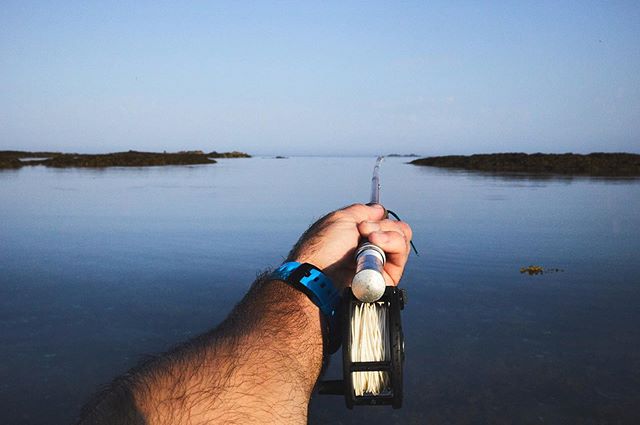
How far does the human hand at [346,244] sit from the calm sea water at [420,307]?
8.71ft

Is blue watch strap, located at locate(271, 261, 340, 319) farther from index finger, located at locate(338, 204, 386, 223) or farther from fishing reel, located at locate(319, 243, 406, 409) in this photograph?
index finger, located at locate(338, 204, 386, 223)

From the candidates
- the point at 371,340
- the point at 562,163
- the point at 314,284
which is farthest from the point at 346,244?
the point at 562,163

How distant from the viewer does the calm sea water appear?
4590mm

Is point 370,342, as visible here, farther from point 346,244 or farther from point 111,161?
point 111,161

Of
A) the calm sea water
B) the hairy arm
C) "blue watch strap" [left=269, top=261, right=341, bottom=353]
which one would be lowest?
the calm sea water

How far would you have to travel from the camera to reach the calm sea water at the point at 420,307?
459cm

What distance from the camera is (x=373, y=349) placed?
166 centimetres

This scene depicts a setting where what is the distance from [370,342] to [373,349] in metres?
0.03

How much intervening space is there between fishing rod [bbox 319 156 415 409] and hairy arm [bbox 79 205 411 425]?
0.16m

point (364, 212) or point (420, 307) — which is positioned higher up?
point (364, 212)

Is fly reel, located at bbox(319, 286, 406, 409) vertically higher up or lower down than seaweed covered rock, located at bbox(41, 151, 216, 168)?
lower down

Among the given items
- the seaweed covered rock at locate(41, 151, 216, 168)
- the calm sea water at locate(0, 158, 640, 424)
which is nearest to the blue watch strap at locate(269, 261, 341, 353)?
the calm sea water at locate(0, 158, 640, 424)

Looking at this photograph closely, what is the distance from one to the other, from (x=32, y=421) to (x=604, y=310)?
7121 mm

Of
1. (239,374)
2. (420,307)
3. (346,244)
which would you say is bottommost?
(420,307)
